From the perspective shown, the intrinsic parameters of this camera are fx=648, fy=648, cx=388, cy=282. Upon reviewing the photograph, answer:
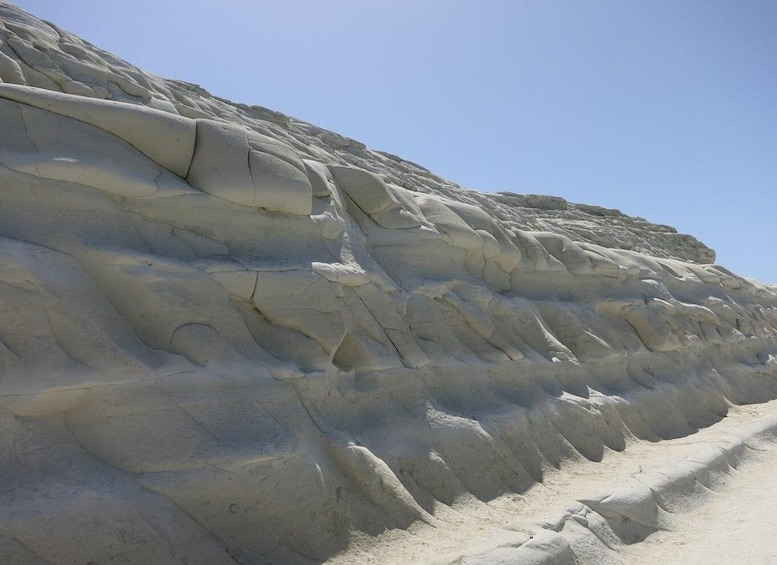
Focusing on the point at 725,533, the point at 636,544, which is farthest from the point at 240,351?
the point at 725,533

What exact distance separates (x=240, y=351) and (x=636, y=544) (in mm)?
2492

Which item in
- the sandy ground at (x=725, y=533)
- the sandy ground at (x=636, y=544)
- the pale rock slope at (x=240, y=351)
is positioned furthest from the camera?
the sandy ground at (x=725, y=533)

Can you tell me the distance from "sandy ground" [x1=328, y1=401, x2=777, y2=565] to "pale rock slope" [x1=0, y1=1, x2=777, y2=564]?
76 mm

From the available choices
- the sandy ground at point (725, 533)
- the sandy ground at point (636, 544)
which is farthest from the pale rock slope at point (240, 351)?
the sandy ground at point (725, 533)

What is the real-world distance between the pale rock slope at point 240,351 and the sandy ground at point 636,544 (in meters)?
0.08

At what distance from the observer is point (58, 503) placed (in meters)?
2.34

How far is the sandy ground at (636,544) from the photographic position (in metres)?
3.11

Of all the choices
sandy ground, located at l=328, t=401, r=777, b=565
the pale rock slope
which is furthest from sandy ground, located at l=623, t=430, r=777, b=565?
the pale rock slope

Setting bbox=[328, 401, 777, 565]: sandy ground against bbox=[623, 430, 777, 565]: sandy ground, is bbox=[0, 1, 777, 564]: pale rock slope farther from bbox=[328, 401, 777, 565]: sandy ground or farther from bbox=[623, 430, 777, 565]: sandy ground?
bbox=[623, 430, 777, 565]: sandy ground

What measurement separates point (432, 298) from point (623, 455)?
204 cm

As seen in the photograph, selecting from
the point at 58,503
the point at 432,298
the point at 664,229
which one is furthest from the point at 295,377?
the point at 664,229

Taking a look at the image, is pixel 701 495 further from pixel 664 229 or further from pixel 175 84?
pixel 664 229

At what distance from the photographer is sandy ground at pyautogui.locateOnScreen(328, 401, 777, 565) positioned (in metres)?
3.11

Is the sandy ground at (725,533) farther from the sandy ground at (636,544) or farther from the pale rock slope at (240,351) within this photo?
the pale rock slope at (240,351)
